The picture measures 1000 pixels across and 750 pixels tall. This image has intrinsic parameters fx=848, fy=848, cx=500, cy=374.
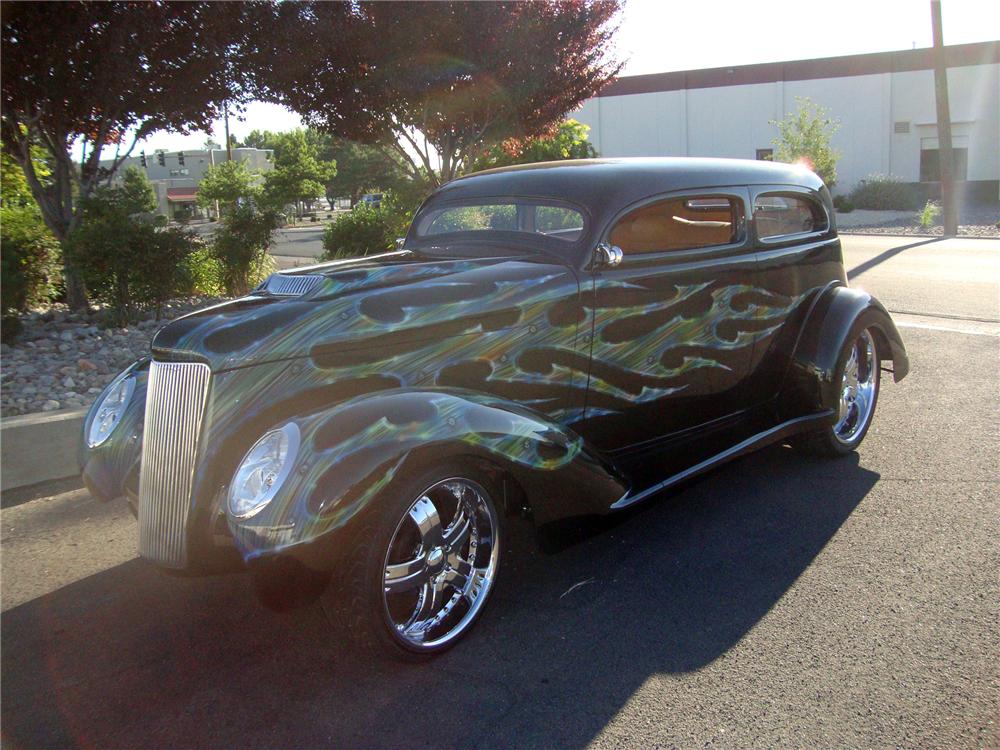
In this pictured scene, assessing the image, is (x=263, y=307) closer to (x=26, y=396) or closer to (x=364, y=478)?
(x=364, y=478)

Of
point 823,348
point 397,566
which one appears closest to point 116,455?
point 397,566

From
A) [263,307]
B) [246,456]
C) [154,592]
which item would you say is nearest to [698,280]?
[263,307]

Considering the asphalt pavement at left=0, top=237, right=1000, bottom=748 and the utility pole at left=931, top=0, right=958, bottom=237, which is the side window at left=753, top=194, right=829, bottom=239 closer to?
the asphalt pavement at left=0, top=237, right=1000, bottom=748

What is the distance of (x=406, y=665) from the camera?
306 cm

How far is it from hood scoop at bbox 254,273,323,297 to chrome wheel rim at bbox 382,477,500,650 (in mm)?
1073

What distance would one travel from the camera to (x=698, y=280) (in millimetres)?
4266

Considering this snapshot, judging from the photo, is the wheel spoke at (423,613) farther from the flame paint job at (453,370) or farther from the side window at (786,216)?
the side window at (786,216)

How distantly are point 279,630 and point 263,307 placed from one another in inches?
50.4

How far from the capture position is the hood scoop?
3564 mm

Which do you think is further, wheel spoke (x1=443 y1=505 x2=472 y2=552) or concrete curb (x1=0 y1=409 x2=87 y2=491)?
concrete curb (x1=0 y1=409 x2=87 y2=491)

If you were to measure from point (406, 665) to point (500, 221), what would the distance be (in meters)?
2.31

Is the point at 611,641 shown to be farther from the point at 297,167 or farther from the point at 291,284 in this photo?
the point at 297,167

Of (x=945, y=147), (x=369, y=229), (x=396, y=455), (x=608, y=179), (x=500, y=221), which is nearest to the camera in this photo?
(x=396, y=455)

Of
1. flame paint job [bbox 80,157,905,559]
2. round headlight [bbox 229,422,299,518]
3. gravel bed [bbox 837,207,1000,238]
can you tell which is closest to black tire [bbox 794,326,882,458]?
flame paint job [bbox 80,157,905,559]
